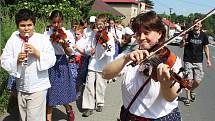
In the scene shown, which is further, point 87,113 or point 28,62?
point 87,113

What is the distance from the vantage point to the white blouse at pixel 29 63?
189 inches

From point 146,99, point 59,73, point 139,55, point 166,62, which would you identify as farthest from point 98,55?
point 139,55

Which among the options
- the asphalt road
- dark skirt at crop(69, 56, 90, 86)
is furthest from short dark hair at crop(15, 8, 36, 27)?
dark skirt at crop(69, 56, 90, 86)

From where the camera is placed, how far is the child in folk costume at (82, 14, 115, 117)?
25.7 ft

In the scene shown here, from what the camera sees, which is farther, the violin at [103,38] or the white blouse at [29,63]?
the violin at [103,38]

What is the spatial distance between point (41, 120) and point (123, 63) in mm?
2289

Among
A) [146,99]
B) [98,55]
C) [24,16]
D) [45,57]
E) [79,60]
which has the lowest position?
[79,60]

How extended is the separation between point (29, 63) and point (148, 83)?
6.63ft

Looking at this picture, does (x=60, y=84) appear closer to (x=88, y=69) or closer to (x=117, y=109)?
(x=88, y=69)

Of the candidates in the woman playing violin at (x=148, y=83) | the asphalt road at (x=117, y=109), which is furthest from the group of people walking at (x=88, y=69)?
the asphalt road at (x=117, y=109)

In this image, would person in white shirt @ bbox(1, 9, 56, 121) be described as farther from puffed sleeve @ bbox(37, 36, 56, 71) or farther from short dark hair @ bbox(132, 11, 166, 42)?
short dark hair @ bbox(132, 11, 166, 42)

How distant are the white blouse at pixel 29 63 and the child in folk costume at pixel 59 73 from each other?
4.34 feet

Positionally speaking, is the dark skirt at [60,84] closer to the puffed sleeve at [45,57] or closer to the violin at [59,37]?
the violin at [59,37]

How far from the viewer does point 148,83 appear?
3.27m
